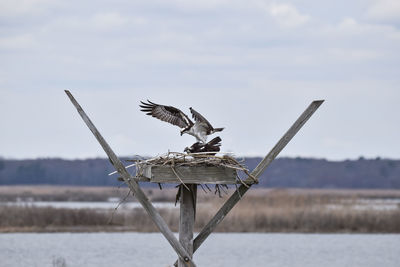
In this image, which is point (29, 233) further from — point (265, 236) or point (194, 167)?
point (194, 167)

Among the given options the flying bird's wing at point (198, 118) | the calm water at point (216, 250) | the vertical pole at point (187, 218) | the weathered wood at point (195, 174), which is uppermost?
the flying bird's wing at point (198, 118)

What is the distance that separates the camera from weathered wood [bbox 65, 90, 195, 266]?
922 cm

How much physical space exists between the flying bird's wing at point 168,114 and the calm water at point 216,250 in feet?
55.6

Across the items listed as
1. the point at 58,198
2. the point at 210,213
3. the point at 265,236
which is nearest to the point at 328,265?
the point at 210,213

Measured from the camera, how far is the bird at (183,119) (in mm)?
9547

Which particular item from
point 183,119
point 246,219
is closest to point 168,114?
point 183,119

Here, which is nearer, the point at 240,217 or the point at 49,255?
the point at 49,255

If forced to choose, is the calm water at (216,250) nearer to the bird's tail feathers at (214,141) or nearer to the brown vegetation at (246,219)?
the brown vegetation at (246,219)

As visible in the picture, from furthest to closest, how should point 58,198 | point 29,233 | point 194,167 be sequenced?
point 58,198, point 29,233, point 194,167

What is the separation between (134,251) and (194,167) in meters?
23.5

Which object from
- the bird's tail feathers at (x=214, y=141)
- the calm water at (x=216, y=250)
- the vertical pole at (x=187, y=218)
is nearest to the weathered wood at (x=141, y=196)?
the vertical pole at (x=187, y=218)

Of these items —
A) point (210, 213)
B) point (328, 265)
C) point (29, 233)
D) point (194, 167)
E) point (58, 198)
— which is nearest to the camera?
point (194, 167)

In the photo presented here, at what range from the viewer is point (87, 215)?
3759cm

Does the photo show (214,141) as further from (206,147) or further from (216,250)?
(216,250)
